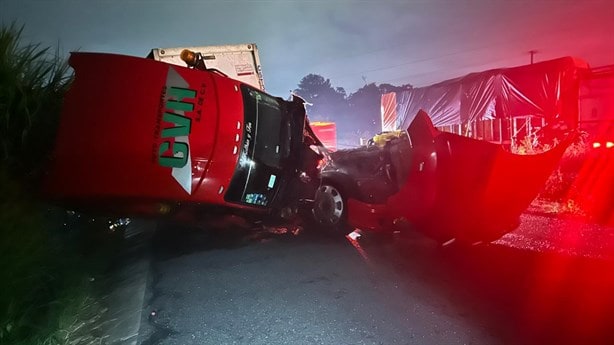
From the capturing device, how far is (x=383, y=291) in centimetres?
397

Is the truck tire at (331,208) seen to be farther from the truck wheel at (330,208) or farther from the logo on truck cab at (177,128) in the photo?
the logo on truck cab at (177,128)

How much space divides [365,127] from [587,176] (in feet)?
152

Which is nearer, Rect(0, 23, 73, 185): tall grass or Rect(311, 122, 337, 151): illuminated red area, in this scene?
Rect(0, 23, 73, 185): tall grass

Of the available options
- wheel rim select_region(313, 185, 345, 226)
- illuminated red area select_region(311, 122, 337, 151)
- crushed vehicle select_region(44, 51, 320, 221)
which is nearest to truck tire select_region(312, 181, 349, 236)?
wheel rim select_region(313, 185, 345, 226)

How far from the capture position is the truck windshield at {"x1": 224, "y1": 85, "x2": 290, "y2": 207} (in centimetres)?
440

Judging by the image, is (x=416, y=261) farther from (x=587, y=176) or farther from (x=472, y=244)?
(x=587, y=176)

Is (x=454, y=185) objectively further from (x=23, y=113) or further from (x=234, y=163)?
(x=23, y=113)

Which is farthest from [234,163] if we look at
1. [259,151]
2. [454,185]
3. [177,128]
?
[454,185]

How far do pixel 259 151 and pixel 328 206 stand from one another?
1760mm

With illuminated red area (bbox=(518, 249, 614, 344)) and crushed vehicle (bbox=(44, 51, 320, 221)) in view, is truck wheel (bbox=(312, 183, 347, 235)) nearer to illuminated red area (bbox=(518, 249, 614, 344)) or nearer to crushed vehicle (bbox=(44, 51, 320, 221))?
crushed vehicle (bbox=(44, 51, 320, 221))

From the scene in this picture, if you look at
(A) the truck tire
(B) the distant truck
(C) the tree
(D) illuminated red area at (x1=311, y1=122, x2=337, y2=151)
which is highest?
(C) the tree

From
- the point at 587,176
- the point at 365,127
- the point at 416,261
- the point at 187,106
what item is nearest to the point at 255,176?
the point at 187,106

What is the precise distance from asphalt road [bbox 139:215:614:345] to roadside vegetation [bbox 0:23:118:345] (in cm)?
59

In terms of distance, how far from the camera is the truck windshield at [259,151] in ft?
14.4
